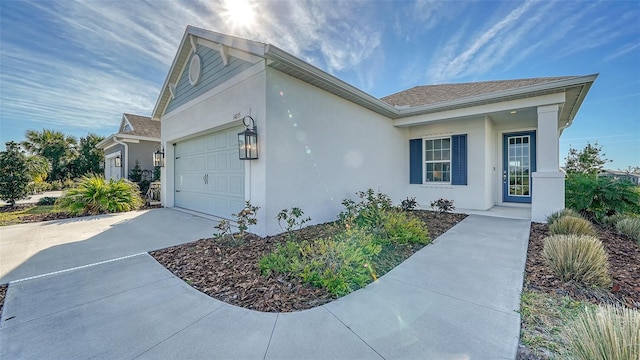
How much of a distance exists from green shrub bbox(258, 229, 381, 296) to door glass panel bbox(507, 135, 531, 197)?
788cm

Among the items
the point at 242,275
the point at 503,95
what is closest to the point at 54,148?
the point at 242,275

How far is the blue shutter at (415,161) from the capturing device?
903 centimetres

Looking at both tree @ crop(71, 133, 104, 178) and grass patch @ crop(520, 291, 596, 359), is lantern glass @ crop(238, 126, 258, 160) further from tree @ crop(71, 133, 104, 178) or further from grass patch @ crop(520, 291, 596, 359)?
tree @ crop(71, 133, 104, 178)

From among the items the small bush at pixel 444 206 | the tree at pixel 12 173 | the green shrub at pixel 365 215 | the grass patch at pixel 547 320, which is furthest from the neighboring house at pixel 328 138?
the tree at pixel 12 173

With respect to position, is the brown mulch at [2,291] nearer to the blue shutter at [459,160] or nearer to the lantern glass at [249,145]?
the lantern glass at [249,145]

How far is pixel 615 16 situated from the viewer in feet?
18.5

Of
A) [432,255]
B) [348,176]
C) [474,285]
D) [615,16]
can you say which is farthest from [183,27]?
[615,16]

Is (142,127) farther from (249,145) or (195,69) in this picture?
(249,145)

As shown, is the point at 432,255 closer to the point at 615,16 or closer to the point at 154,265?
the point at 154,265

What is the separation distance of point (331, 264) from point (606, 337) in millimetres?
2274

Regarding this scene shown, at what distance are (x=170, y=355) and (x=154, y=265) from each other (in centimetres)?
224

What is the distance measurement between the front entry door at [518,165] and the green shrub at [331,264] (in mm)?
7839

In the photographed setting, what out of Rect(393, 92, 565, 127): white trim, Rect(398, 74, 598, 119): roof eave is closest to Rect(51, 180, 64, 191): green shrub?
Rect(393, 92, 565, 127): white trim

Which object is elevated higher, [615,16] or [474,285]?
[615,16]
